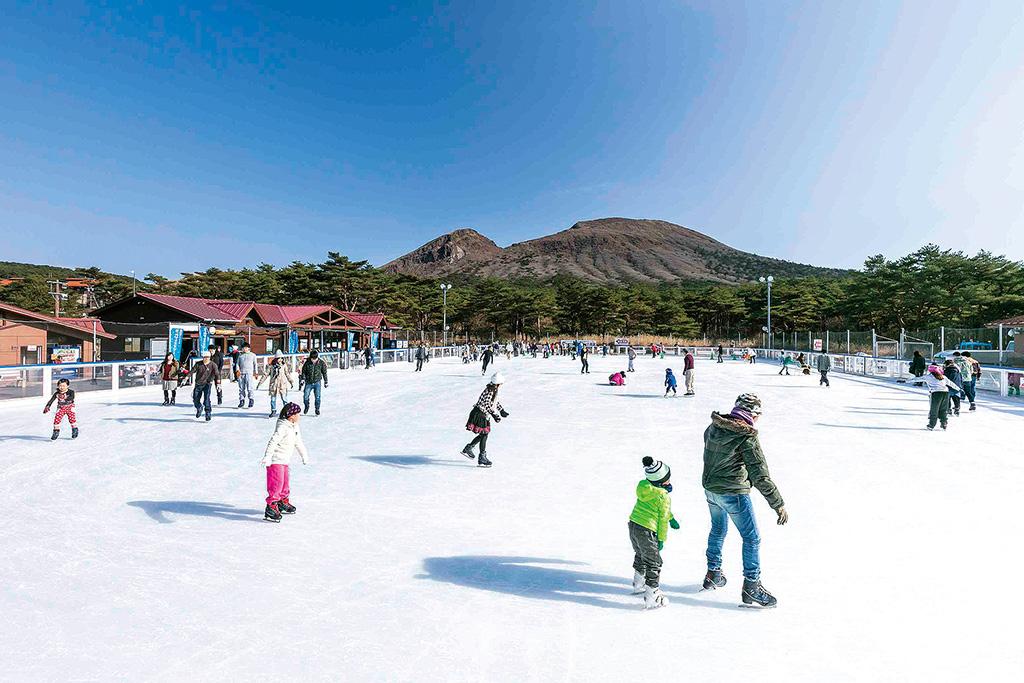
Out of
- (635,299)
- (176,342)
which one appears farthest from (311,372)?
(635,299)

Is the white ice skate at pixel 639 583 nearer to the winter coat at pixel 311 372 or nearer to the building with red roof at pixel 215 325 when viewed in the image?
the winter coat at pixel 311 372

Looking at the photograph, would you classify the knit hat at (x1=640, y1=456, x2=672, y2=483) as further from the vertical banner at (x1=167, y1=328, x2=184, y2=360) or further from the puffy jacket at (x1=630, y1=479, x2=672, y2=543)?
the vertical banner at (x1=167, y1=328, x2=184, y2=360)

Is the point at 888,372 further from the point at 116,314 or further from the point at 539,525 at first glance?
the point at 116,314

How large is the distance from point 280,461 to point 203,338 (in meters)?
20.7

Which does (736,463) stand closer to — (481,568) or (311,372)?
(481,568)

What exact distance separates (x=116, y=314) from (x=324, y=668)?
31.6 meters

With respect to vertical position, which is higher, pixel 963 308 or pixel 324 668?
pixel 963 308

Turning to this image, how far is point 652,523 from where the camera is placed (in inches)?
144

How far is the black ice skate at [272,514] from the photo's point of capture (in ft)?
17.7

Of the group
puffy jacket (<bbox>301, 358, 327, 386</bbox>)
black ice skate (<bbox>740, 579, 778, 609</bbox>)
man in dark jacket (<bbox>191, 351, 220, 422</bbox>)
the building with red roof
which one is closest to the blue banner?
the building with red roof

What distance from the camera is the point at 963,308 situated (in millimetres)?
44156

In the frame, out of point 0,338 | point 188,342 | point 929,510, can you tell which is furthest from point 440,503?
point 188,342

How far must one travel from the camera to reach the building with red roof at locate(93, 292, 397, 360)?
23.5 m

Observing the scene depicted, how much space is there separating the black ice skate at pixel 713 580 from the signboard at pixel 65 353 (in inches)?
875
